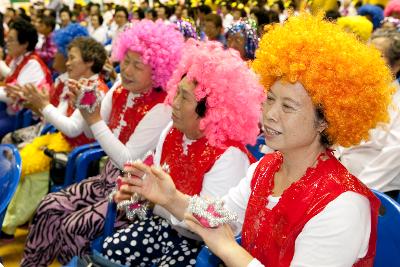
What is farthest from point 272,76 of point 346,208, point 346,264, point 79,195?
point 79,195

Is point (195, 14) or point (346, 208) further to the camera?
point (195, 14)

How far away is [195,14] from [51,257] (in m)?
8.12

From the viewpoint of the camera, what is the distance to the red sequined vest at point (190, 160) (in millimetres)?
2008

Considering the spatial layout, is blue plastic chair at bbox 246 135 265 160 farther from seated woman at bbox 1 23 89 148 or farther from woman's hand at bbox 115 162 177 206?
seated woman at bbox 1 23 89 148

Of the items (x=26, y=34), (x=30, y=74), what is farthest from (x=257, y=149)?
(x=26, y=34)

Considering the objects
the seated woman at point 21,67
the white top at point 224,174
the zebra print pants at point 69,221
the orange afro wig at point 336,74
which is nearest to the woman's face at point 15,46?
the seated woman at point 21,67

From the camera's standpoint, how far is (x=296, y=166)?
1.48 metres

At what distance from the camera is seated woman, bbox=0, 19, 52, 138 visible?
402cm

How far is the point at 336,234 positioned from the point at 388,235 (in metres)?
0.35

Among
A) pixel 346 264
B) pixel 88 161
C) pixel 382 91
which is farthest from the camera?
pixel 88 161

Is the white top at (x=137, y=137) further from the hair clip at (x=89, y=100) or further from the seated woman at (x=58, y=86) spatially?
the seated woman at (x=58, y=86)

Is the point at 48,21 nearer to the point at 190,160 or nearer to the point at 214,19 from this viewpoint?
the point at 214,19

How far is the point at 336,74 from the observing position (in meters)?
1.37

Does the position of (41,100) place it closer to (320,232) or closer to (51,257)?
(51,257)
